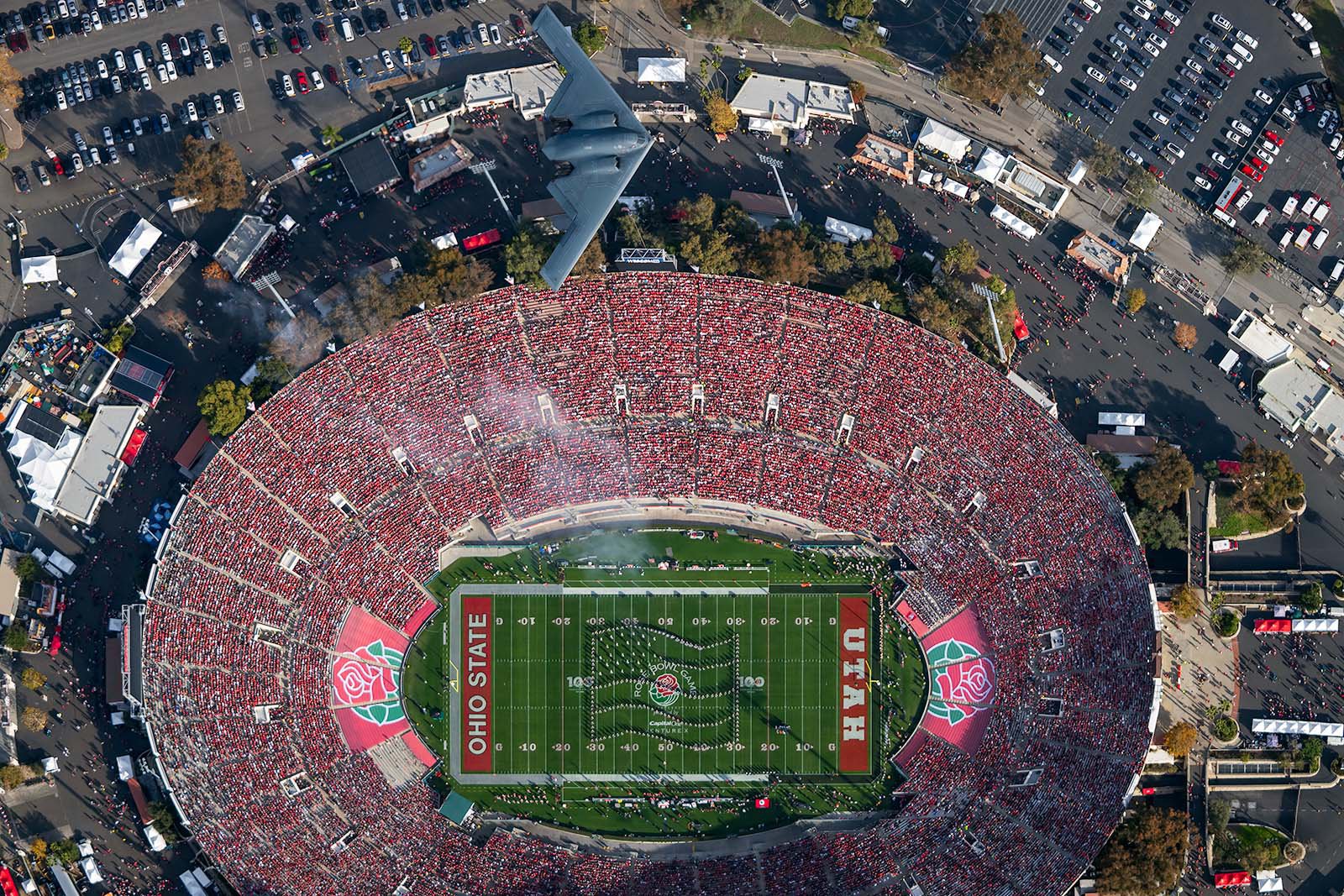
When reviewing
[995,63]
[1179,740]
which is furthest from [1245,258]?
[1179,740]

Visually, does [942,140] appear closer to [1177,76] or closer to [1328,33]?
[1177,76]

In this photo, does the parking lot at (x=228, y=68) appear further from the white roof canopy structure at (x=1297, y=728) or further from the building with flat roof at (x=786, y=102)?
the white roof canopy structure at (x=1297, y=728)

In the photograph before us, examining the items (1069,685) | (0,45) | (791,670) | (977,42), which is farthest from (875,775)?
(0,45)

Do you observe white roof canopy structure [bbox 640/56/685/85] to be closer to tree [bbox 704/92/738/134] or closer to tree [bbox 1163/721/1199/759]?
tree [bbox 704/92/738/134]

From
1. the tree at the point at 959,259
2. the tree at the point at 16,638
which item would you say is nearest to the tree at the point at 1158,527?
the tree at the point at 959,259

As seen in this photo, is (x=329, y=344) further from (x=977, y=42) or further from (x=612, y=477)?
(x=977, y=42)

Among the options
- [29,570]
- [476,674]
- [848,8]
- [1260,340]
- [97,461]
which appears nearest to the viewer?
[29,570]

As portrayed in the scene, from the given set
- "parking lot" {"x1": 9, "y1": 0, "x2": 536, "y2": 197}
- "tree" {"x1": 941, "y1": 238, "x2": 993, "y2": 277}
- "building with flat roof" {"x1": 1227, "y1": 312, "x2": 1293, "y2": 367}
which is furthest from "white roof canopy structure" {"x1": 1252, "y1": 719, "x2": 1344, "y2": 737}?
"parking lot" {"x1": 9, "y1": 0, "x2": 536, "y2": 197}
